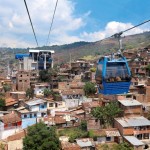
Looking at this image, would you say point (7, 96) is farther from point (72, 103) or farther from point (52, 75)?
point (72, 103)

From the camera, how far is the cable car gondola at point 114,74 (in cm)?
1038

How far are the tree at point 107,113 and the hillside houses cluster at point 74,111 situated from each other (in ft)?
1.31

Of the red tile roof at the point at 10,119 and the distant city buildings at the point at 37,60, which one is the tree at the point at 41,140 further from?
the distant city buildings at the point at 37,60

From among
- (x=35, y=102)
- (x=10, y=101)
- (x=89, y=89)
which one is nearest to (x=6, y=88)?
(x=10, y=101)

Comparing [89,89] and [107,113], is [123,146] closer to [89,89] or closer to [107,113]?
[107,113]

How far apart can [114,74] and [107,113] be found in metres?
11.7

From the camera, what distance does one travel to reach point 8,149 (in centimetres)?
2011

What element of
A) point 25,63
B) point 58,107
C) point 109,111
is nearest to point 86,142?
point 109,111

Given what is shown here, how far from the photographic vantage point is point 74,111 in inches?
1000

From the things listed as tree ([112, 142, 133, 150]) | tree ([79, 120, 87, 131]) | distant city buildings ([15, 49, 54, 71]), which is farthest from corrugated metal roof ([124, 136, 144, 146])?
distant city buildings ([15, 49, 54, 71])

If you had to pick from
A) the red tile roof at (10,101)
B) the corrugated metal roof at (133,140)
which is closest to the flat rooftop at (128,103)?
the corrugated metal roof at (133,140)

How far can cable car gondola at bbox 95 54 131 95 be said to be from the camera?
408 inches

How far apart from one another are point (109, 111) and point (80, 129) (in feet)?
8.01

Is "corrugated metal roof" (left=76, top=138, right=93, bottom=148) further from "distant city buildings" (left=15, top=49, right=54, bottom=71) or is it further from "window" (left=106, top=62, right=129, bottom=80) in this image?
"distant city buildings" (left=15, top=49, right=54, bottom=71)
